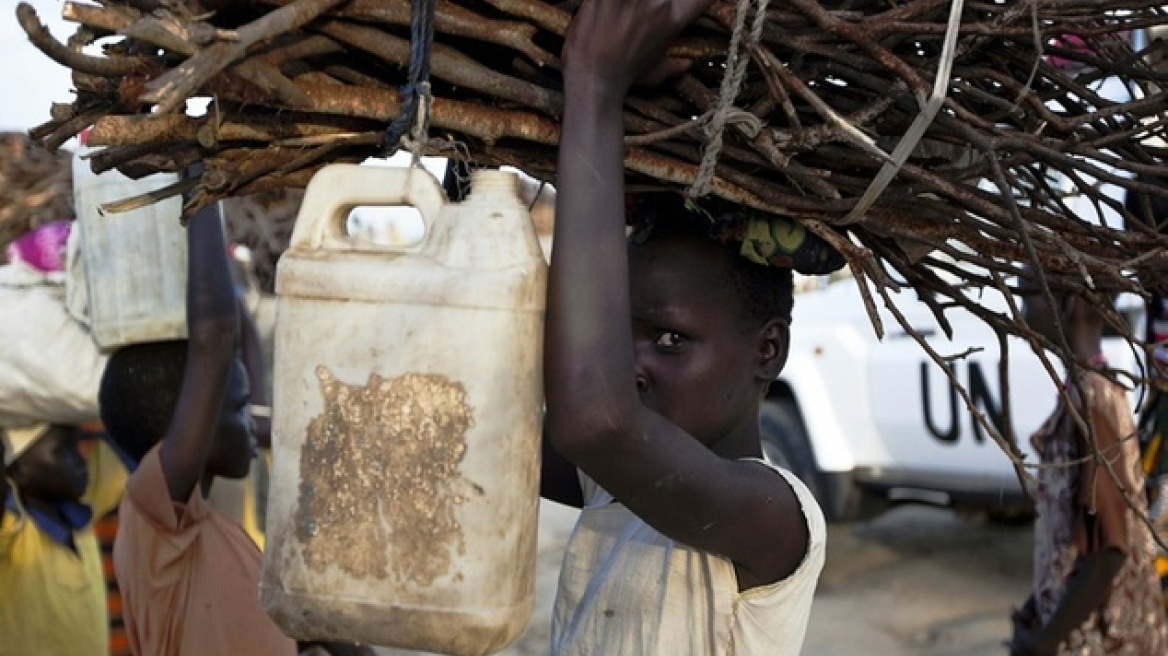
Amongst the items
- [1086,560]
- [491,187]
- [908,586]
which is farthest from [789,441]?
[491,187]

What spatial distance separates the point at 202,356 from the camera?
2.79m

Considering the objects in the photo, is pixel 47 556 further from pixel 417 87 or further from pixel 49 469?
pixel 417 87

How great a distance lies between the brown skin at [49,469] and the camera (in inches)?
152

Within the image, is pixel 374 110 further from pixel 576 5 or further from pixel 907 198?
pixel 907 198

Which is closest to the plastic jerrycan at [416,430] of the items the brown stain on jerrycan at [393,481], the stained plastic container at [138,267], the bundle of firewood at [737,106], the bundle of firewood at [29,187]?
the brown stain on jerrycan at [393,481]

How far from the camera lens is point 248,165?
4.92 ft

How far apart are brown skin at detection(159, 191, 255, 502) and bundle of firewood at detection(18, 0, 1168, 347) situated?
4.10ft

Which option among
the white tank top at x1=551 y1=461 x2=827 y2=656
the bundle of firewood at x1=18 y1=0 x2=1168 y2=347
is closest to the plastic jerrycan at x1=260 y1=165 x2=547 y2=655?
the bundle of firewood at x1=18 y1=0 x2=1168 y2=347

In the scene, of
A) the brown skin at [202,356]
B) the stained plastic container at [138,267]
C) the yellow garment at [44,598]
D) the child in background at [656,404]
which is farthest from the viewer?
the yellow garment at [44,598]

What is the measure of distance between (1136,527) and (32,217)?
3.41 m

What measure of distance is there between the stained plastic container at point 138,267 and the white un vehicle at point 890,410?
362 centimetres

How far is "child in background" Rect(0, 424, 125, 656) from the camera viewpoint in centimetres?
376

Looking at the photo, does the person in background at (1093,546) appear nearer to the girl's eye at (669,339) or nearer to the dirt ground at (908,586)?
the girl's eye at (669,339)

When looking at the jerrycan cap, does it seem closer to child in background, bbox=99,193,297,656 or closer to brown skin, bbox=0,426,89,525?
child in background, bbox=99,193,297,656
